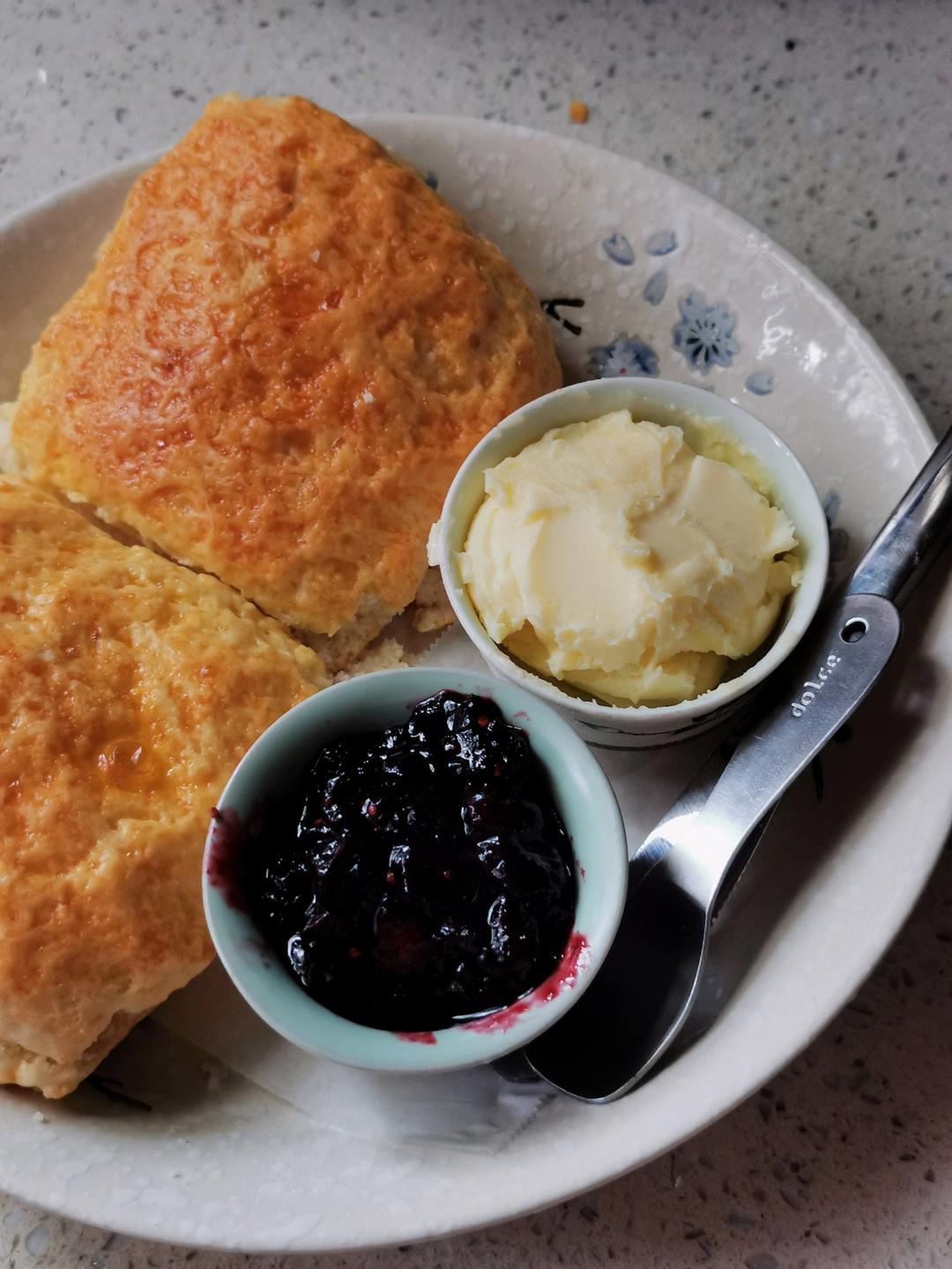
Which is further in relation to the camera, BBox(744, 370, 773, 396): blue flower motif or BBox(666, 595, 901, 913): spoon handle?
BBox(744, 370, 773, 396): blue flower motif

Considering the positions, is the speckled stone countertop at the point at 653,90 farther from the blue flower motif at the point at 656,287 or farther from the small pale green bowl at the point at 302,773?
the small pale green bowl at the point at 302,773

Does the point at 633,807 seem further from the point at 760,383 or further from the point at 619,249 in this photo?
the point at 619,249

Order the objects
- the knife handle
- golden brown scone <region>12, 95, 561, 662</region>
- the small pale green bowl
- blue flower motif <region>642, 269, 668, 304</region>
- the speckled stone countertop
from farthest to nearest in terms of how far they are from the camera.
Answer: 1. the speckled stone countertop
2. blue flower motif <region>642, 269, 668, 304</region>
3. golden brown scone <region>12, 95, 561, 662</region>
4. the knife handle
5. the small pale green bowl

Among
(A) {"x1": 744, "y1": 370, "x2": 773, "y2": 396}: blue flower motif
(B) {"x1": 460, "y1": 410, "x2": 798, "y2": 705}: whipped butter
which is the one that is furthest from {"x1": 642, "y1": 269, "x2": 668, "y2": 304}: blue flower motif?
(B) {"x1": 460, "y1": 410, "x2": 798, "y2": 705}: whipped butter

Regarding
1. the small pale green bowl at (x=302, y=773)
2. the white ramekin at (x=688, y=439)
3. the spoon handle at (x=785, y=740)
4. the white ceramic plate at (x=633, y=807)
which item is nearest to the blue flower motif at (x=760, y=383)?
the white ceramic plate at (x=633, y=807)

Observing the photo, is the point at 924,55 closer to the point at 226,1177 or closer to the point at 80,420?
the point at 80,420

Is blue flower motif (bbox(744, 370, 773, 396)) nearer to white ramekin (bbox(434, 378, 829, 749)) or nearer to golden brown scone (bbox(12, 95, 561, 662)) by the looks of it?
white ramekin (bbox(434, 378, 829, 749))

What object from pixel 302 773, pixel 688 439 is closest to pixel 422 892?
pixel 302 773
